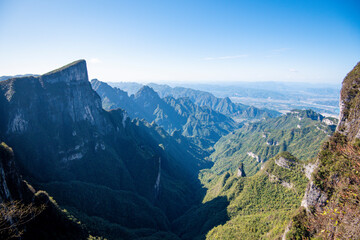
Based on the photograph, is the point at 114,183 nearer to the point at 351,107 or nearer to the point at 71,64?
the point at 71,64

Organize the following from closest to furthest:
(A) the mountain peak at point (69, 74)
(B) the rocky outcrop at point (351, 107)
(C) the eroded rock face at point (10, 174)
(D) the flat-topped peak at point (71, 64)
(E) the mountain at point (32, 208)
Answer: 1. (B) the rocky outcrop at point (351, 107)
2. (E) the mountain at point (32, 208)
3. (C) the eroded rock face at point (10, 174)
4. (A) the mountain peak at point (69, 74)
5. (D) the flat-topped peak at point (71, 64)

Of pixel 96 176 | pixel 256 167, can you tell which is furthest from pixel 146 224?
pixel 256 167

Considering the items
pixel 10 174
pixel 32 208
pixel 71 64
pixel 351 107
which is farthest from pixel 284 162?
pixel 71 64

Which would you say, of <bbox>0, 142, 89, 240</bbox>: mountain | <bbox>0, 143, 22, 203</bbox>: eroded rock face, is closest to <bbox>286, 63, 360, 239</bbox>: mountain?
<bbox>0, 142, 89, 240</bbox>: mountain

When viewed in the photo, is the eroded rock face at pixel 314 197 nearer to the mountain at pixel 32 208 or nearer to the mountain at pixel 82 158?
the mountain at pixel 32 208

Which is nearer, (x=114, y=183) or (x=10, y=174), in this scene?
(x=10, y=174)

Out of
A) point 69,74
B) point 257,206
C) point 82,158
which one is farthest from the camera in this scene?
point 69,74

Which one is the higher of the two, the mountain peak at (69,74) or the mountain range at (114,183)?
the mountain peak at (69,74)

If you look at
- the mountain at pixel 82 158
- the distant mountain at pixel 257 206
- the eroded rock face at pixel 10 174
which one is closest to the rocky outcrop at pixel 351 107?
the distant mountain at pixel 257 206
